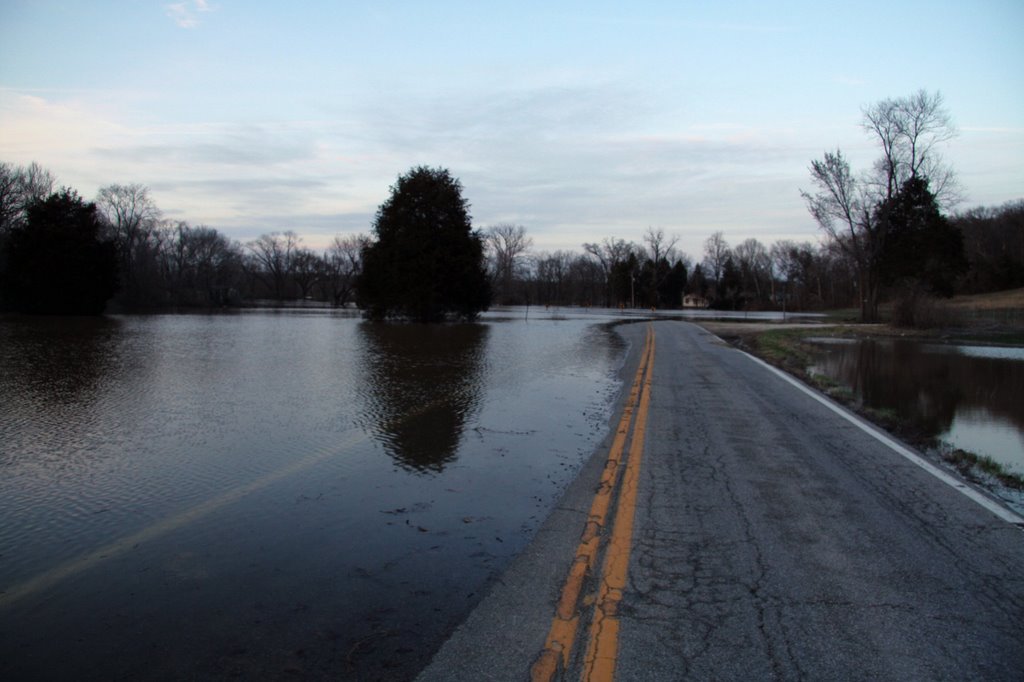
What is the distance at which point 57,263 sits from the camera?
35.9 m

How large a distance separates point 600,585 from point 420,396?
7616mm

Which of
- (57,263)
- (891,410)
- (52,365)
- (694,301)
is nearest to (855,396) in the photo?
(891,410)

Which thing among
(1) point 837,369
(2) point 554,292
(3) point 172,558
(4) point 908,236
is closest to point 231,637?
(3) point 172,558

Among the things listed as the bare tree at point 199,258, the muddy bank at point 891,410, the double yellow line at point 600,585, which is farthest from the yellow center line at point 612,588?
the bare tree at point 199,258

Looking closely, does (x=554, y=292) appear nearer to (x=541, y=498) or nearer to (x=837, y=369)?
(x=837, y=369)

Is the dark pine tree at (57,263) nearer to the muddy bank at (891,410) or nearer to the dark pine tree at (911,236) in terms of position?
the muddy bank at (891,410)

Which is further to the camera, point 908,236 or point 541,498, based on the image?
point 908,236

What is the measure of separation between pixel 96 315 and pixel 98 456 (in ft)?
126

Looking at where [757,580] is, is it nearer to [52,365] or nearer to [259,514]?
[259,514]

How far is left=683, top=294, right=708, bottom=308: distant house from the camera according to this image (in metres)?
118

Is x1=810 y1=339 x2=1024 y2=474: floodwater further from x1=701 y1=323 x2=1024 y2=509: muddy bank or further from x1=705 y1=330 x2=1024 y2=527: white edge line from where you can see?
x1=705 y1=330 x2=1024 y2=527: white edge line

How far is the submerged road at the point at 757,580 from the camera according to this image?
3.01 meters

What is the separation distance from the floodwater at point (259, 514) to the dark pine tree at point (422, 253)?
2409cm

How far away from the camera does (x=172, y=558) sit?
4129 millimetres
